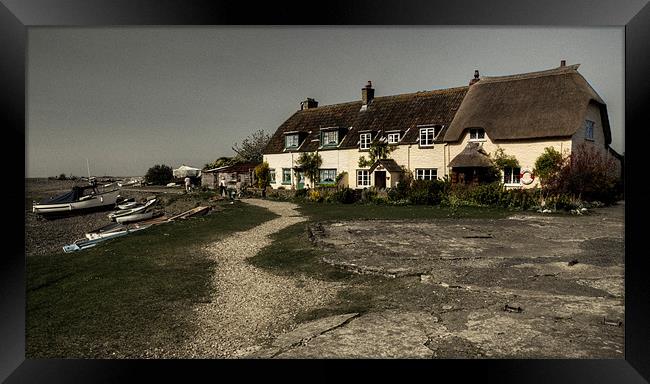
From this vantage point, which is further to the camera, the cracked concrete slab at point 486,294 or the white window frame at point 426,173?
the white window frame at point 426,173

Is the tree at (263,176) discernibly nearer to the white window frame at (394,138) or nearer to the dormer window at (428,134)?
the white window frame at (394,138)

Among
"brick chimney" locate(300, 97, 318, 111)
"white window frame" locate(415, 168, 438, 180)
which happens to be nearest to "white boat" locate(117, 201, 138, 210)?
"white window frame" locate(415, 168, 438, 180)

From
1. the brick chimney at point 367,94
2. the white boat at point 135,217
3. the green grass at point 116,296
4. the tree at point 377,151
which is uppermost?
the brick chimney at point 367,94

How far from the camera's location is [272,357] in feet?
11.5

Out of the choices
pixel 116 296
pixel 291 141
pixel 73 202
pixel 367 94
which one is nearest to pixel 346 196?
pixel 367 94

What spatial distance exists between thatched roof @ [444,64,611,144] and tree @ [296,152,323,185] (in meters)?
8.19

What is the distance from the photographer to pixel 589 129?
15.3 m

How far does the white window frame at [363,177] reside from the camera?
20.4 meters

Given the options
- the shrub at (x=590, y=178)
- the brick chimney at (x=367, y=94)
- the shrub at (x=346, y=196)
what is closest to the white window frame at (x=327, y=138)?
the brick chimney at (x=367, y=94)

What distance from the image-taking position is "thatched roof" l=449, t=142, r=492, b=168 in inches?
620

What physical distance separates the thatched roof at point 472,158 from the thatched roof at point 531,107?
680mm

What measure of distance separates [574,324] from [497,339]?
96 centimetres

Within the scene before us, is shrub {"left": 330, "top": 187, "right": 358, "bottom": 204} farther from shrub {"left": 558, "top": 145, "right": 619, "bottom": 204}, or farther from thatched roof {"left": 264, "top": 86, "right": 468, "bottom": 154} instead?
shrub {"left": 558, "top": 145, "right": 619, "bottom": 204}

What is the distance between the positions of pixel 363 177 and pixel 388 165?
7.85ft
